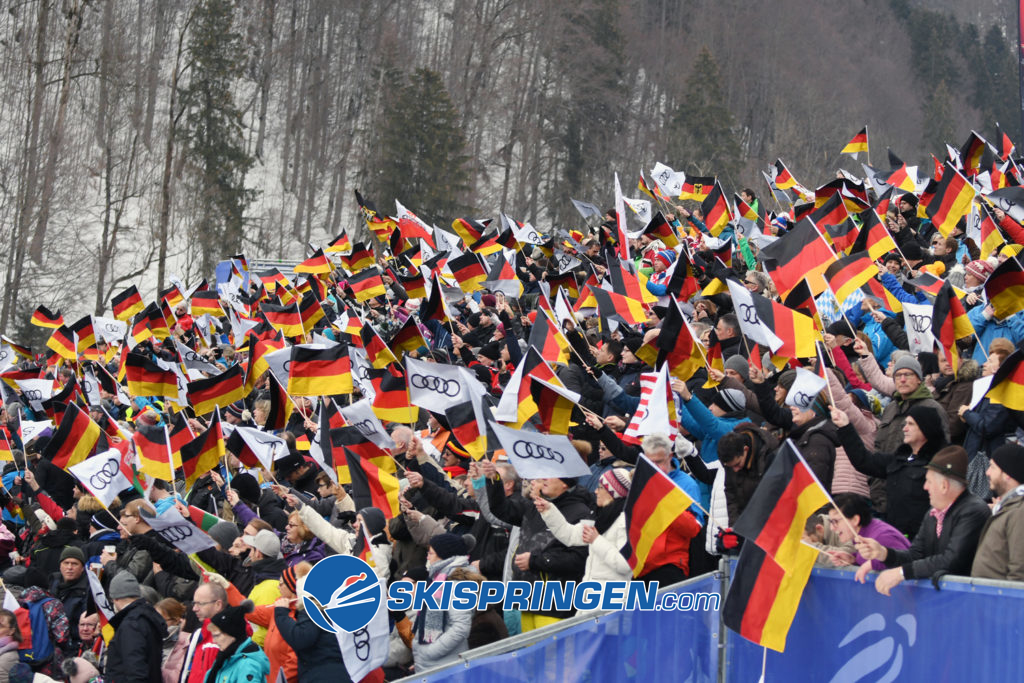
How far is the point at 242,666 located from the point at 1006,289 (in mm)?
5776

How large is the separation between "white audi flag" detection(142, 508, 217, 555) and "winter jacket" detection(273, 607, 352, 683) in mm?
2017

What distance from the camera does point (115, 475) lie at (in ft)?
34.1

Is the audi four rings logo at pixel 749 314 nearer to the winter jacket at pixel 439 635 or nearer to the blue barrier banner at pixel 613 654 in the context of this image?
the winter jacket at pixel 439 635

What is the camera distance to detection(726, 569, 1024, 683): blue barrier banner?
493cm

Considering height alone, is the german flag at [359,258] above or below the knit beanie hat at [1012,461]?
below

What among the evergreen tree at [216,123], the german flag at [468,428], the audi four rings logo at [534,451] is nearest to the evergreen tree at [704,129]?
the evergreen tree at [216,123]

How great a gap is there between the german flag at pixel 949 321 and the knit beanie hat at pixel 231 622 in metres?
4.99

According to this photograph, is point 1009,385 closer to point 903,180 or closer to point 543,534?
point 543,534

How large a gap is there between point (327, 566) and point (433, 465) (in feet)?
10.2

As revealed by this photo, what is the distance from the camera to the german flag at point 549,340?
36.2 ft

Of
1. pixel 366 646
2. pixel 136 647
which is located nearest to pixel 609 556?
pixel 366 646

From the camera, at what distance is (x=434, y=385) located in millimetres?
10188

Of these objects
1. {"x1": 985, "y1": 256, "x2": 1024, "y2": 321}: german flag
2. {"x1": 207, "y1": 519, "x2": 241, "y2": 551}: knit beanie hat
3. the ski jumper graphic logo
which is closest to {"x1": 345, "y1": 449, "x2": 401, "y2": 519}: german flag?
{"x1": 207, "y1": 519, "x2": 241, "y2": 551}: knit beanie hat

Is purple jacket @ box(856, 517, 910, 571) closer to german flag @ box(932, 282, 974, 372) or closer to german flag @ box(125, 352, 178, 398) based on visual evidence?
german flag @ box(932, 282, 974, 372)
